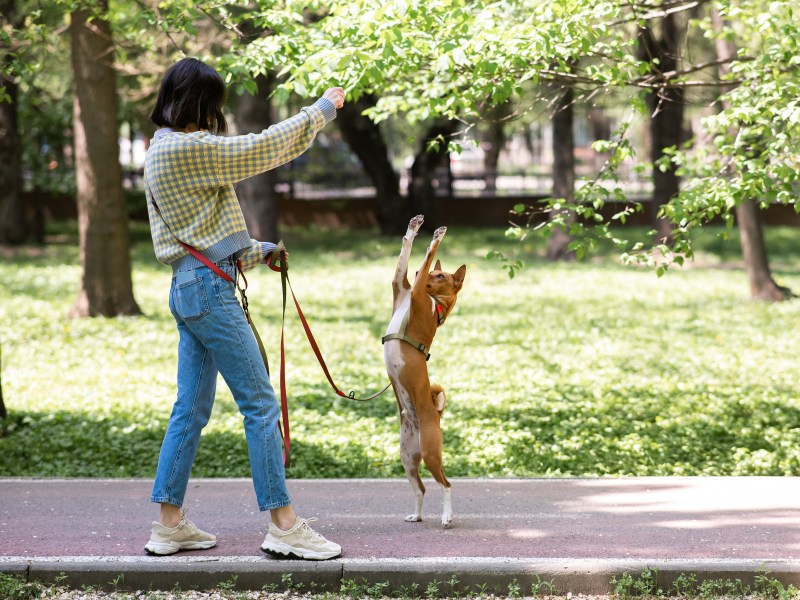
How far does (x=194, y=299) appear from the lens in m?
4.47

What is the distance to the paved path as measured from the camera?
4.57m

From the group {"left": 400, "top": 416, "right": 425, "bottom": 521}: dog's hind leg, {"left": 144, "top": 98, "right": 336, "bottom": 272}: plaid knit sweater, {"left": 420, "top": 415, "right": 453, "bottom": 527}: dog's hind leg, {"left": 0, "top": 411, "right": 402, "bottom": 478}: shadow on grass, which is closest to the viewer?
{"left": 144, "top": 98, "right": 336, "bottom": 272}: plaid knit sweater

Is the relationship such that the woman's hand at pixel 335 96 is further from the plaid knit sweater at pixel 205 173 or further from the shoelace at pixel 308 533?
the shoelace at pixel 308 533

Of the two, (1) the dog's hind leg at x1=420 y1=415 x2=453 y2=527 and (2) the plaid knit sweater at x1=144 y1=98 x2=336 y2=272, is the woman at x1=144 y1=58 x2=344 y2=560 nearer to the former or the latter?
(2) the plaid knit sweater at x1=144 y1=98 x2=336 y2=272

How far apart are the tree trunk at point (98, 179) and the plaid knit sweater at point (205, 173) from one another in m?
9.40

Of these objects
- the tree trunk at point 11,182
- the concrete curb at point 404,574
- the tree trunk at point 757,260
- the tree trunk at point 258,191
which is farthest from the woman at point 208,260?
the tree trunk at point 11,182

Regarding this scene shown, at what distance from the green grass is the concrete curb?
262 centimetres

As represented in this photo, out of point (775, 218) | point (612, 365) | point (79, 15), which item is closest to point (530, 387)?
point (612, 365)

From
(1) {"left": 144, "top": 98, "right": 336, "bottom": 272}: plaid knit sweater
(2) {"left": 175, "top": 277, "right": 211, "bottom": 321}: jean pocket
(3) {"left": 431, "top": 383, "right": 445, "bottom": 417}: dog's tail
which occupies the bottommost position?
(3) {"left": 431, "top": 383, "right": 445, "bottom": 417}: dog's tail

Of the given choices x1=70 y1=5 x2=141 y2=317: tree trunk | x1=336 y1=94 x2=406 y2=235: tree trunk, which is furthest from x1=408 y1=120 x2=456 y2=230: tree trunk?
x1=70 y1=5 x2=141 y2=317: tree trunk

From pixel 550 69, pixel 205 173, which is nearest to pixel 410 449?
pixel 205 173

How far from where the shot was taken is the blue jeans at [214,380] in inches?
177

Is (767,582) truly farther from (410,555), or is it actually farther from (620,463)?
(620,463)

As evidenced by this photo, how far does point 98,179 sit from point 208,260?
961cm
